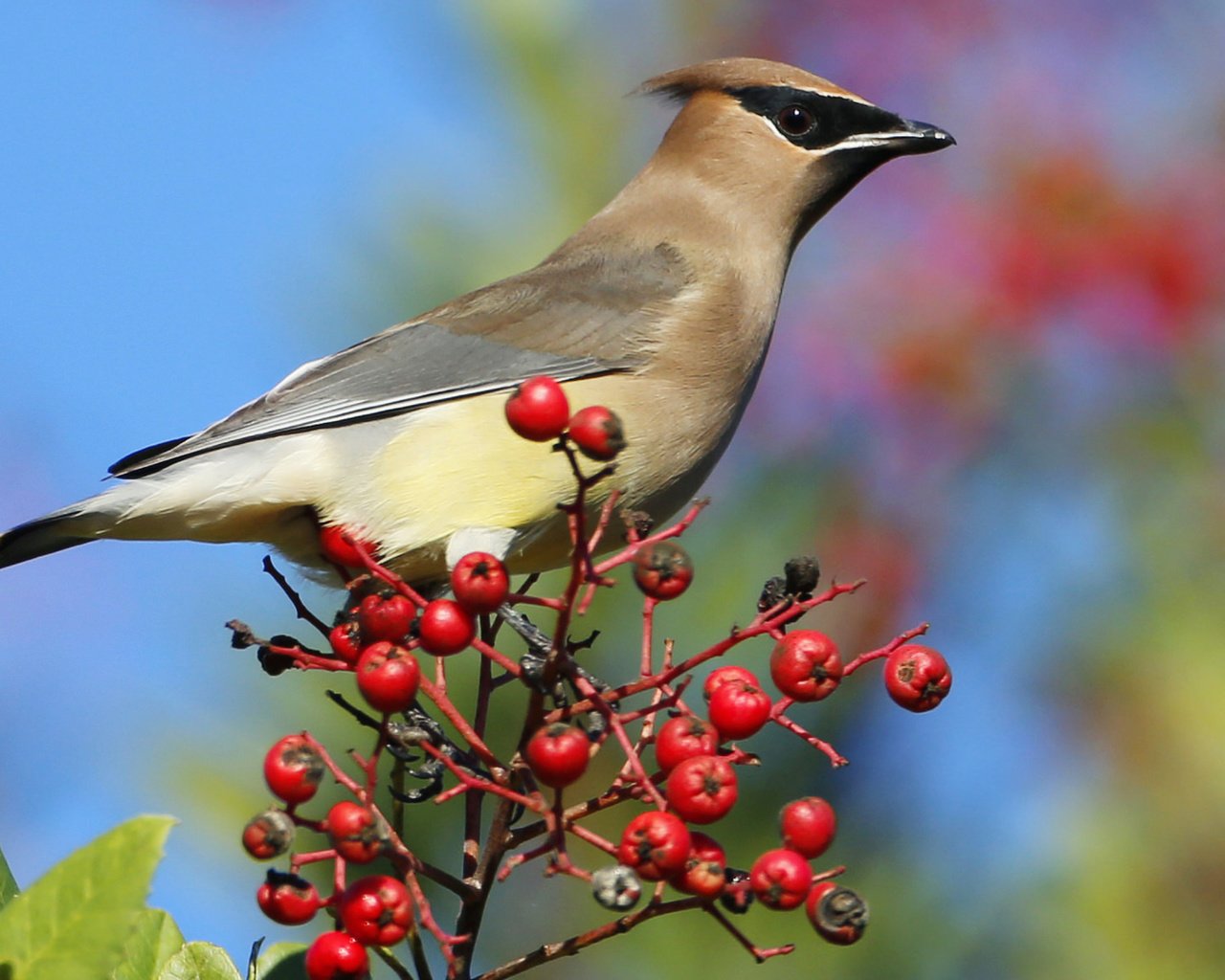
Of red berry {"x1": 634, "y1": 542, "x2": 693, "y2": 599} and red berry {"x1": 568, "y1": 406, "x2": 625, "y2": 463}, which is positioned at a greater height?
red berry {"x1": 568, "y1": 406, "x2": 625, "y2": 463}

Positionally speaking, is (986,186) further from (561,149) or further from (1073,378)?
(561,149)

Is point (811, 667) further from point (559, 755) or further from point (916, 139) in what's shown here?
point (916, 139)

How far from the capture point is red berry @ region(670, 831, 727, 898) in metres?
2.05

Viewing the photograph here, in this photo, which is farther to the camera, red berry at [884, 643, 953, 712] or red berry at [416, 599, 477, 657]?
red berry at [884, 643, 953, 712]

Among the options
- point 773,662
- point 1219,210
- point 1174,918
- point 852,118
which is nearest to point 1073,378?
point 1219,210

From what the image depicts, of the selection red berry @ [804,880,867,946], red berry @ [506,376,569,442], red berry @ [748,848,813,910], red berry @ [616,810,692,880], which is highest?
red berry @ [506,376,569,442]

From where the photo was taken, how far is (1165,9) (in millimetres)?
5367

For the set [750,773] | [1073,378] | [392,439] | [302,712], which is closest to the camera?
[750,773]

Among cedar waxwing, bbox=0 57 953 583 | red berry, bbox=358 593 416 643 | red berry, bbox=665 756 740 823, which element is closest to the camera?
red berry, bbox=665 756 740 823

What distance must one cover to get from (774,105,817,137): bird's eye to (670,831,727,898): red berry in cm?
258

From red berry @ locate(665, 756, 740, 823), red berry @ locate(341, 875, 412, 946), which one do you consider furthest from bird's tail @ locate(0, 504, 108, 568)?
red berry @ locate(665, 756, 740, 823)

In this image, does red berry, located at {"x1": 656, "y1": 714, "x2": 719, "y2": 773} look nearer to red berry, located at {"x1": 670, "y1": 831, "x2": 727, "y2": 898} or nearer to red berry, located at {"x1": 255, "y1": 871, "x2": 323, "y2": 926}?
red berry, located at {"x1": 670, "y1": 831, "x2": 727, "y2": 898}

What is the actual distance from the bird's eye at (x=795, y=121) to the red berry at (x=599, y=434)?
7.53 ft

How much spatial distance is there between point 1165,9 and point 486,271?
2365mm
